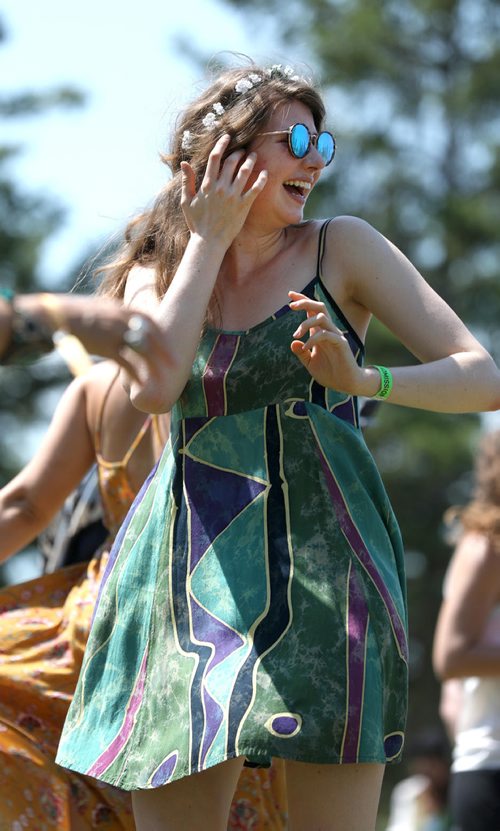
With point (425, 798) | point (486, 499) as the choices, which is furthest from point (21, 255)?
point (486, 499)

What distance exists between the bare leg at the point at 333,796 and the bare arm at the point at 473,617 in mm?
2041

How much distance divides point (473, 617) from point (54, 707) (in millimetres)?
1632

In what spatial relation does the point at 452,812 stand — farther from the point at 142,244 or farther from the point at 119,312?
the point at 119,312

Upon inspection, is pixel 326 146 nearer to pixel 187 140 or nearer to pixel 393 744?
pixel 187 140

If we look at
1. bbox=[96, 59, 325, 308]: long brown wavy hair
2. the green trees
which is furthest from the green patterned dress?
the green trees

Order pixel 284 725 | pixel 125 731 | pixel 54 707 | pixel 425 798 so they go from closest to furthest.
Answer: pixel 284 725 → pixel 125 731 → pixel 54 707 → pixel 425 798

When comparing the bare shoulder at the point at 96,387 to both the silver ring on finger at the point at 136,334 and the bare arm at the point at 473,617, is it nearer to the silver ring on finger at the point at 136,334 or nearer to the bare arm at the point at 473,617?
the bare arm at the point at 473,617

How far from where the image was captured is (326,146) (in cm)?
325

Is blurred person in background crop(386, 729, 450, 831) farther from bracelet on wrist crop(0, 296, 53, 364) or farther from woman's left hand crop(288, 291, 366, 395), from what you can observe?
bracelet on wrist crop(0, 296, 53, 364)

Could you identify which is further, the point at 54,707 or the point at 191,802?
the point at 54,707

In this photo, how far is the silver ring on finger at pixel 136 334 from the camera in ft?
6.87

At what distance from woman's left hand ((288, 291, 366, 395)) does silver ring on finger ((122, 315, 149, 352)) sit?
713 millimetres

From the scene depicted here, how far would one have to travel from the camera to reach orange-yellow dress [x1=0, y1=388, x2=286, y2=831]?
3658mm

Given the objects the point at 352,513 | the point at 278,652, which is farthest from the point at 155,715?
the point at 352,513
